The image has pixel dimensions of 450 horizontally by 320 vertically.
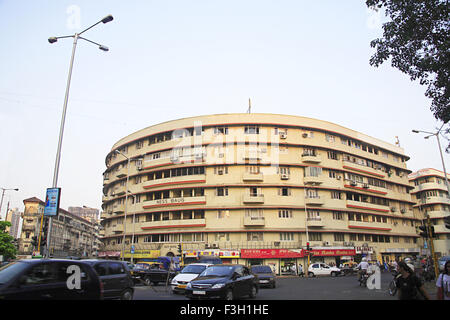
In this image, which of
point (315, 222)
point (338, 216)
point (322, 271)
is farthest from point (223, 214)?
point (338, 216)

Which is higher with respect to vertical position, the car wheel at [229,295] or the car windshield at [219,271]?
the car windshield at [219,271]

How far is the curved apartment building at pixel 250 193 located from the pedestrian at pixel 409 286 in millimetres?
33750

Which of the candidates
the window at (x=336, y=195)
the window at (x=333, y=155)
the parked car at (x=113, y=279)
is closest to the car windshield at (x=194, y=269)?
the parked car at (x=113, y=279)

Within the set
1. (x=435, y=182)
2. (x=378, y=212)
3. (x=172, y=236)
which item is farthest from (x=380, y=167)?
(x=172, y=236)

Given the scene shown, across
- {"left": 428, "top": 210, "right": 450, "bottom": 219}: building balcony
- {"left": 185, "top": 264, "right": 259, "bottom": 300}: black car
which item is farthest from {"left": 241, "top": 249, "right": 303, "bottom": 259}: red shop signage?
{"left": 428, "top": 210, "right": 450, "bottom": 219}: building balcony

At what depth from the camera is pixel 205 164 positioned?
4259 cm

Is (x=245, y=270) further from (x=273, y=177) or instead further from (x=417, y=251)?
(x=417, y=251)

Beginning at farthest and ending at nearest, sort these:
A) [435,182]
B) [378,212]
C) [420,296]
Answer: [435,182]
[378,212]
[420,296]

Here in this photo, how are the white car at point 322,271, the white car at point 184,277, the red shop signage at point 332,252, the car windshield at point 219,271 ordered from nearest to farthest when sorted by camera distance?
1. the car windshield at point 219,271
2. the white car at point 184,277
3. the white car at point 322,271
4. the red shop signage at point 332,252

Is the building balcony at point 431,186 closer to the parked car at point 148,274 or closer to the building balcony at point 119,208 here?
the building balcony at point 119,208

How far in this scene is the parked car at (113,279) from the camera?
9700mm

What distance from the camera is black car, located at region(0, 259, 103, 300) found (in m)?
6.45
